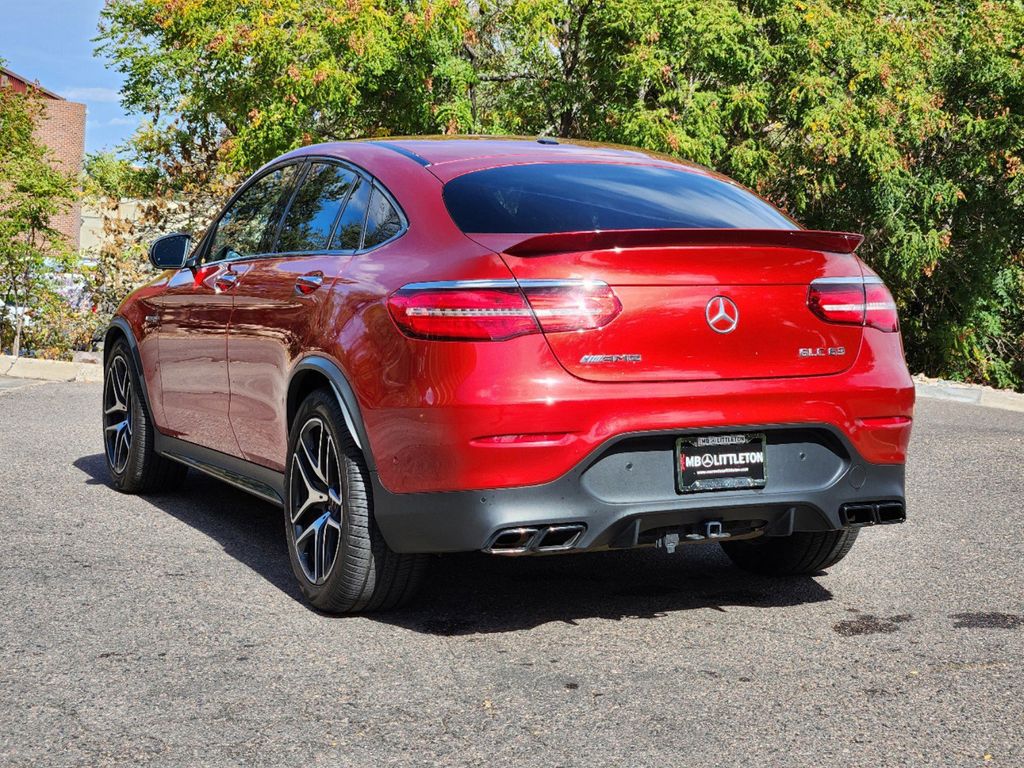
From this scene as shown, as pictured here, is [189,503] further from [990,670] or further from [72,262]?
[72,262]

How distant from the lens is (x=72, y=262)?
56.1ft

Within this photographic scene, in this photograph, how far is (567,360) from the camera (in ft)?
13.9

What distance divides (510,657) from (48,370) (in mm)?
11672

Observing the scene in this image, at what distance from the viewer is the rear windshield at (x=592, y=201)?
464 cm

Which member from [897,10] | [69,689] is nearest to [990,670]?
[69,689]

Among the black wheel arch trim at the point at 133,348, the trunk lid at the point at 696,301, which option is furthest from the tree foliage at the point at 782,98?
the trunk lid at the point at 696,301

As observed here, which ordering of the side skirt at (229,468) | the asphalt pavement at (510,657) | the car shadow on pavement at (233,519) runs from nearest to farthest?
the asphalt pavement at (510,657)
the side skirt at (229,468)
the car shadow on pavement at (233,519)

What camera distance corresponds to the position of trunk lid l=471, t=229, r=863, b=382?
4.26 m

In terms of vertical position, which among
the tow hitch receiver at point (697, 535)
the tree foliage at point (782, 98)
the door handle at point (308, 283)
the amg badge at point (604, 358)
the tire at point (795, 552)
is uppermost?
the tree foliage at point (782, 98)

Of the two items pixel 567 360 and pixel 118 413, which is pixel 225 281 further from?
pixel 567 360

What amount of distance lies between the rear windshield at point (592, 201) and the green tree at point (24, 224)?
12.5 metres

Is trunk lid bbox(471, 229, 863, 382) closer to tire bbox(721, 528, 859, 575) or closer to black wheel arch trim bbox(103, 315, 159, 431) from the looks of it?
tire bbox(721, 528, 859, 575)

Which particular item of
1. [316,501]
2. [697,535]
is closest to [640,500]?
[697,535]

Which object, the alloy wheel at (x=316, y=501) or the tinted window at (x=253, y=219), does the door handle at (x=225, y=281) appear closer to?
the tinted window at (x=253, y=219)
